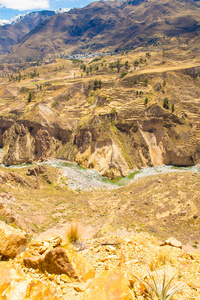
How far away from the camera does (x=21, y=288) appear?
15.1ft

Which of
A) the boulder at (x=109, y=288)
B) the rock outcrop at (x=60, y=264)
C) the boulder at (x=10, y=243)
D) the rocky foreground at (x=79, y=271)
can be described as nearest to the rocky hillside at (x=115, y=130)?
the rocky foreground at (x=79, y=271)

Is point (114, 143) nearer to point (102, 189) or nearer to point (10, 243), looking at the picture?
point (102, 189)

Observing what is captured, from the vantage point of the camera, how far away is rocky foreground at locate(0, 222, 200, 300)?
15.7ft

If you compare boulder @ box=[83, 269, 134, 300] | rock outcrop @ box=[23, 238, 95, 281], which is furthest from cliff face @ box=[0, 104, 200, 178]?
boulder @ box=[83, 269, 134, 300]

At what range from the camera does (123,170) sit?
33.4 meters

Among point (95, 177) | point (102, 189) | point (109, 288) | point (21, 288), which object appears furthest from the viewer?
point (95, 177)

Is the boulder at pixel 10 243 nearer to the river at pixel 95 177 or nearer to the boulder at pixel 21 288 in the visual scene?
the boulder at pixel 21 288

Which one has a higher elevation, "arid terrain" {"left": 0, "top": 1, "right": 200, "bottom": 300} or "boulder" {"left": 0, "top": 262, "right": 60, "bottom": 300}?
"boulder" {"left": 0, "top": 262, "right": 60, "bottom": 300}

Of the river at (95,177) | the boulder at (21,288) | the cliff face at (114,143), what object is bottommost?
the river at (95,177)

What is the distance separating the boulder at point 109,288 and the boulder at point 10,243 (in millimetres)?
2732

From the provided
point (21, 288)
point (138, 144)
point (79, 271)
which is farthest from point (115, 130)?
point (21, 288)

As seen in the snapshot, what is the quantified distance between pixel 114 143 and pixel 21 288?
3204cm

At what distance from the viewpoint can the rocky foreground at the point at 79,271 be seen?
4.80 meters

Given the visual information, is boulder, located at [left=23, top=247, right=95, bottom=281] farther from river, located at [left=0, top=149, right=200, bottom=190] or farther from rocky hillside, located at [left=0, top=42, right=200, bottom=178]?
rocky hillside, located at [left=0, top=42, right=200, bottom=178]
